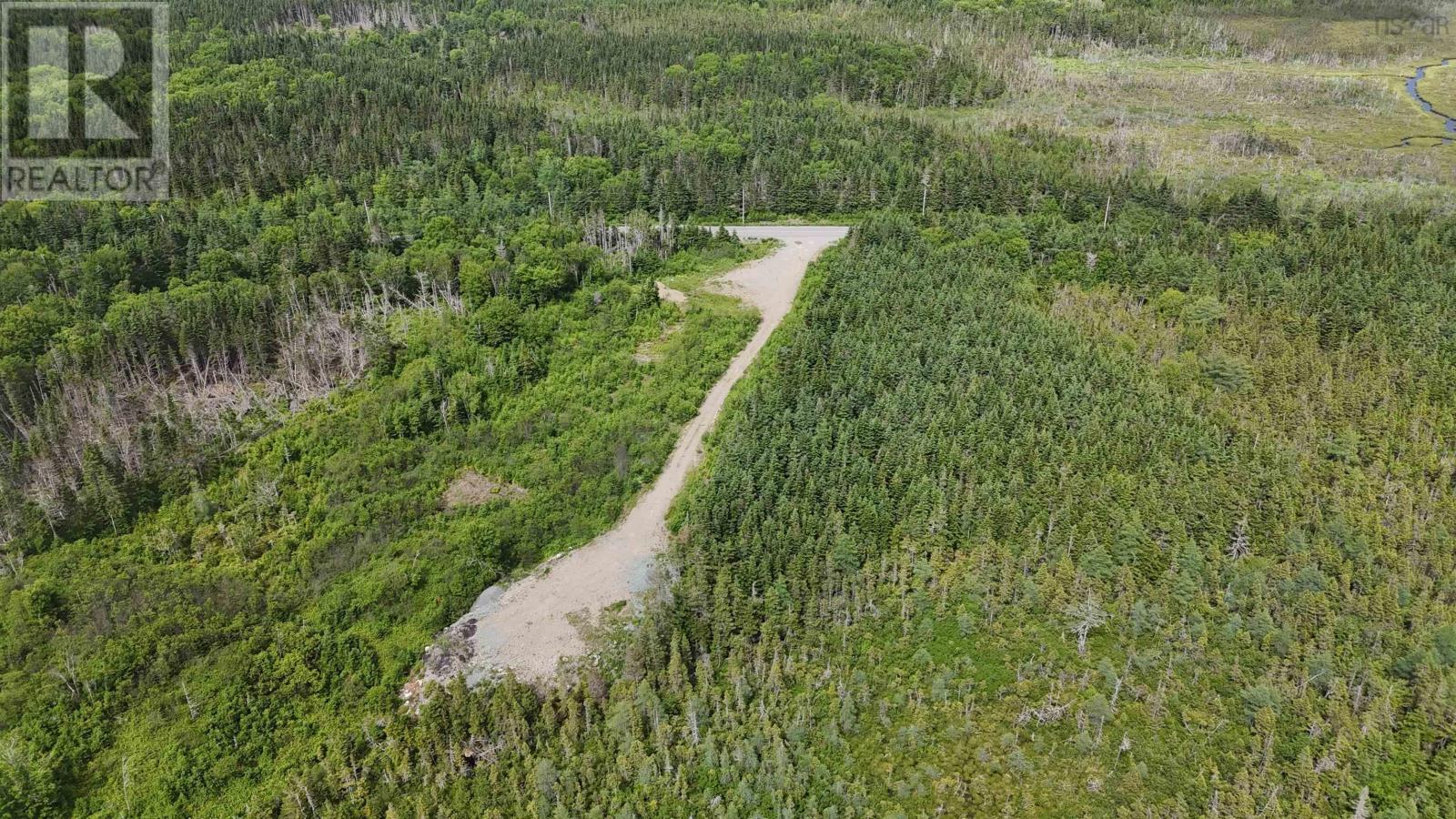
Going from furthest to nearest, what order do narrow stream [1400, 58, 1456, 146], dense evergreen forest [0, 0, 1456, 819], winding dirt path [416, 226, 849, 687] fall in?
1. narrow stream [1400, 58, 1456, 146]
2. winding dirt path [416, 226, 849, 687]
3. dense evergreen forest [0, 0, 1456, 819]

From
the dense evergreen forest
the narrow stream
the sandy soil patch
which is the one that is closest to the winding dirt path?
the dense evergreen forest

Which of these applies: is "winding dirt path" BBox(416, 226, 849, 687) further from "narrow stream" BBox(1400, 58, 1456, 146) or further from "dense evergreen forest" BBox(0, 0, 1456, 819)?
"narrow stream" BBox(1400, 58, 1456, 146)

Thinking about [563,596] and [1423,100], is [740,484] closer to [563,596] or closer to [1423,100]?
[563,596]

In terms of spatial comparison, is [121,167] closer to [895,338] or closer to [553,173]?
[553,173]

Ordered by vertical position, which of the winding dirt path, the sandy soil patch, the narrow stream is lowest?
the winding dirt path

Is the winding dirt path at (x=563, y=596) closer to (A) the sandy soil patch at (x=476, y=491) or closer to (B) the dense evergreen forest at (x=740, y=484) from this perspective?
(B) the dense evergreen forest at (x=740, y=484)
